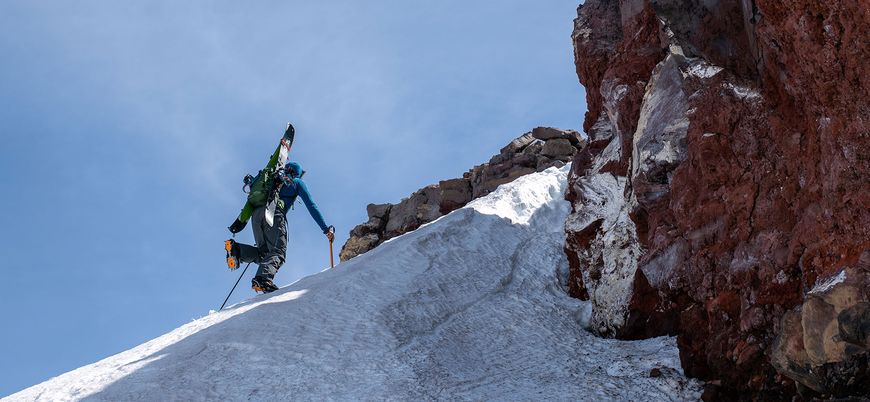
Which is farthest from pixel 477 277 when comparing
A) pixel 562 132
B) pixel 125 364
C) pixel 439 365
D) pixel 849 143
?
pixel 562 132

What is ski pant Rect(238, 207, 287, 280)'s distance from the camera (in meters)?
17.0

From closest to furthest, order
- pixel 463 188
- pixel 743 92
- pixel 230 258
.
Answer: pixel 743 92, pixel 230 258, pixel 463 188

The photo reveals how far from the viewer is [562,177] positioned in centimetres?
1942

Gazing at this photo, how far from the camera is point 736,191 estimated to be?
905 centimetres

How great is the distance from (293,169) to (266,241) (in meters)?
1.68

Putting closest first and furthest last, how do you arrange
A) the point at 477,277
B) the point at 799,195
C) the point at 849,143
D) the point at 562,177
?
the point at 849,143
the point at 799,195
the point at 477,277
the point at 562,177

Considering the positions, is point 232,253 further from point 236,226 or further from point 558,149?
point 558,149

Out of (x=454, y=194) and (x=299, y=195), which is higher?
(x=454, y=194)

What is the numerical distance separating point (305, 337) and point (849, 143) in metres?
6.96

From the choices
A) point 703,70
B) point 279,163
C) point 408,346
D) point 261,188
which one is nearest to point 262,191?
point 261,188

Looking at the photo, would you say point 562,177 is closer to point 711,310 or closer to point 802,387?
point 711,310

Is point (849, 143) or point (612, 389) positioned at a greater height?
point (849, 143)

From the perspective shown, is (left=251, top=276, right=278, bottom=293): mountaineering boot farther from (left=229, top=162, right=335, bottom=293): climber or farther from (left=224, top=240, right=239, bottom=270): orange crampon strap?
(left=224, top=240, right=239, bottom=270): orange crampon strap

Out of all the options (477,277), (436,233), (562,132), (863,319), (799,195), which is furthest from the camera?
(562,132)
